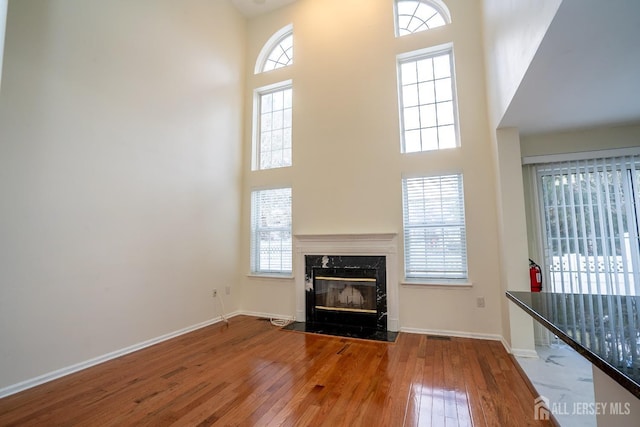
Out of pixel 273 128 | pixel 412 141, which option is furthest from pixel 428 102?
pixel 273 128

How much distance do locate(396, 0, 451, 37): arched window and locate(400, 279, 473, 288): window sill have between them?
3.53 m

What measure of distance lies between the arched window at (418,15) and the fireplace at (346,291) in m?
3.40

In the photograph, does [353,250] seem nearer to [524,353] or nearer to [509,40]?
[524,353]

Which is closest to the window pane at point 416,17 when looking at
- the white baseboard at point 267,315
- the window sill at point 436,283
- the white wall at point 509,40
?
the white wall at point 509,40

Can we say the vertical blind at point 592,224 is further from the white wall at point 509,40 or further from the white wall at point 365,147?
the white wall at point 509,40

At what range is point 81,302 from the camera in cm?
278

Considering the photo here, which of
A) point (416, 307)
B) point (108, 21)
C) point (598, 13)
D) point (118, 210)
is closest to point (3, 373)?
point (118, 210)

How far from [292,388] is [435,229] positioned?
260 centimetres

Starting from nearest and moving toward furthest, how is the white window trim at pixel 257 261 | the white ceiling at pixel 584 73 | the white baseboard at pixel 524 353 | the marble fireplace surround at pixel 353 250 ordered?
1. the white ceiling at pixel 584 73
2. the white baseboard at pixel 524 353
3. the marble fireplace surround at pixel 353 250
4. the white window trim at pixel 257 261

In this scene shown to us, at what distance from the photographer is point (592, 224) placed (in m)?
3.09

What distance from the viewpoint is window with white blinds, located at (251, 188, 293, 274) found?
476 centimetres

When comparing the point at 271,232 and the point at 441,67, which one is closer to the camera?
the point at 441,67

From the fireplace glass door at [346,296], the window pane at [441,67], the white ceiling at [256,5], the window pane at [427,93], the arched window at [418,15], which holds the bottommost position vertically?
the fireplace glass door at [346,296]

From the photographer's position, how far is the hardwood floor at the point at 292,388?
6.47 ft
